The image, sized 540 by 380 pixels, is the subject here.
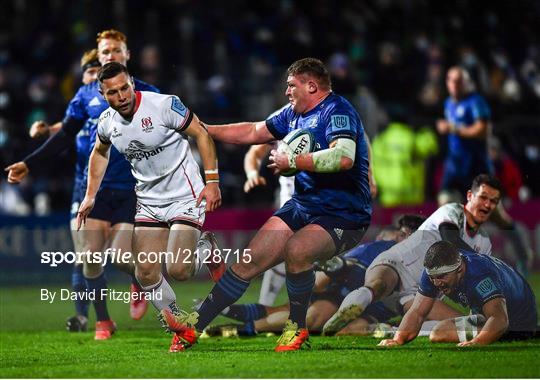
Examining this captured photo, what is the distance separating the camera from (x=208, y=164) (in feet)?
28.9

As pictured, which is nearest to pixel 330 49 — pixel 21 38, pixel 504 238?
pixel 21 38

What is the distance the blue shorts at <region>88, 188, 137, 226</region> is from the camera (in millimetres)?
10867

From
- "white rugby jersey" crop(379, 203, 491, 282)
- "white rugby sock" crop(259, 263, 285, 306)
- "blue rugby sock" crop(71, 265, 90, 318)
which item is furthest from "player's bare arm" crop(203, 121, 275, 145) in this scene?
"blue rugby sock" crop(71, 265, 90, 318)

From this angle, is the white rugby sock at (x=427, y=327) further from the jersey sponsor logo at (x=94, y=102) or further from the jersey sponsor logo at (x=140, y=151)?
the jersey sponsor logo at (x=94, y=102)

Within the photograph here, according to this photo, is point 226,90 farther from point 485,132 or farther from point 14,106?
point 485,132

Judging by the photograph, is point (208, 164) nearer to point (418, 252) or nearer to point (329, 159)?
point (329, 159)

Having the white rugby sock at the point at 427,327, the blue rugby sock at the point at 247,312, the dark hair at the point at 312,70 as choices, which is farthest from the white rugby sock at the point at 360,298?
the dark hair at the point at 312,70

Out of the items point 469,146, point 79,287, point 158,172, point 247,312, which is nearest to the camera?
point 158,172

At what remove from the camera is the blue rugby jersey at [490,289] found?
360 inches

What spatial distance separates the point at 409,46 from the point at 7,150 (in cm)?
870

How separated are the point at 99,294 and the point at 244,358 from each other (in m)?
2.52

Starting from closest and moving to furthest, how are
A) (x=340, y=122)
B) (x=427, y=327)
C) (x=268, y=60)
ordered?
1. (x=340, y=122)
2. (x=427, y=327)
3. (x=268, y=60)

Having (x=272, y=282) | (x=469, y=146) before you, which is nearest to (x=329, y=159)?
(x=272, y=282)

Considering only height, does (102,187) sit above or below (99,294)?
above
